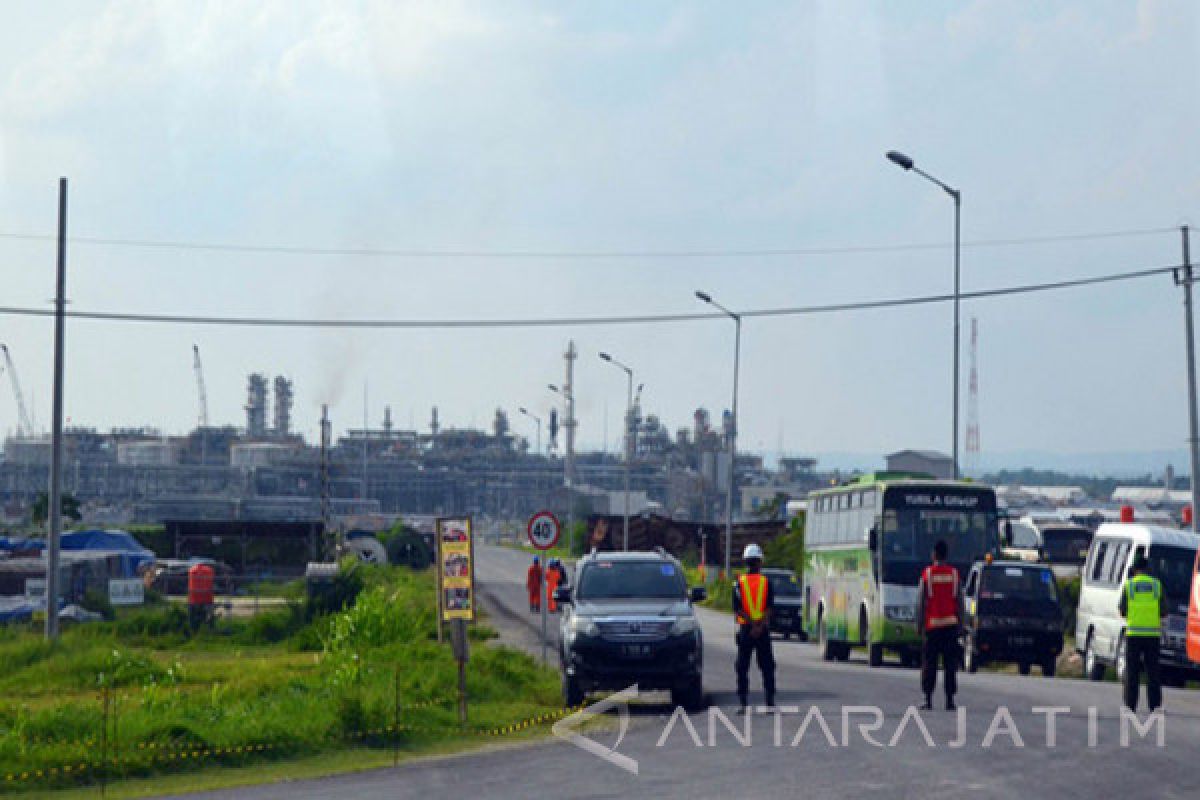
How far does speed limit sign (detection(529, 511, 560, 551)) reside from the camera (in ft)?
97.8

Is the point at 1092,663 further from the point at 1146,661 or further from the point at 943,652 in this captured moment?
the point at 943,652

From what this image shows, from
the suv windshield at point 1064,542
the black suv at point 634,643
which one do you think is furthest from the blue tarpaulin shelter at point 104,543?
the black suv at point 634,643

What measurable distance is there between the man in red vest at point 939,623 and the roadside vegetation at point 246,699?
193 inches

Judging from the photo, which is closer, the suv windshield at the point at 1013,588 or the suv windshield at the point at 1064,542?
the suv windshield at the point at 1013,588

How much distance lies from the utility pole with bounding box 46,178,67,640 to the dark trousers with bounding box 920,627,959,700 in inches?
772

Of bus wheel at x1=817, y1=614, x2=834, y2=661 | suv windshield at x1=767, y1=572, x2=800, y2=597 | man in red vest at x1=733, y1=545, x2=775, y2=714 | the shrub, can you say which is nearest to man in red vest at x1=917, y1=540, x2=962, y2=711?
man in red vest at x1=733, y1=545, x2=775, y2=714

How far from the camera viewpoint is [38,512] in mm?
107875

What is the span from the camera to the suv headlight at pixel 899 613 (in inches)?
1251

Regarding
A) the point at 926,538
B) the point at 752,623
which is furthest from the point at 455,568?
the point at 926,538

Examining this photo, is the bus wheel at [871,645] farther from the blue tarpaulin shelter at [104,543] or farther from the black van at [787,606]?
the blue tarpaulin shelter at [104,543]

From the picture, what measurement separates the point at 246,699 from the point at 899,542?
46.4 ft

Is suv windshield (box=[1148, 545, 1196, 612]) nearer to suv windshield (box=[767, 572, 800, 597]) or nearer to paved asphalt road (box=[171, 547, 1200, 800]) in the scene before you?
paved asphalt road (box=[171, 547, 1200, 800])

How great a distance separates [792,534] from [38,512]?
57.9m

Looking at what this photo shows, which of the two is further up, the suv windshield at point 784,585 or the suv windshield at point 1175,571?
the suv windshield at point 1175,571
